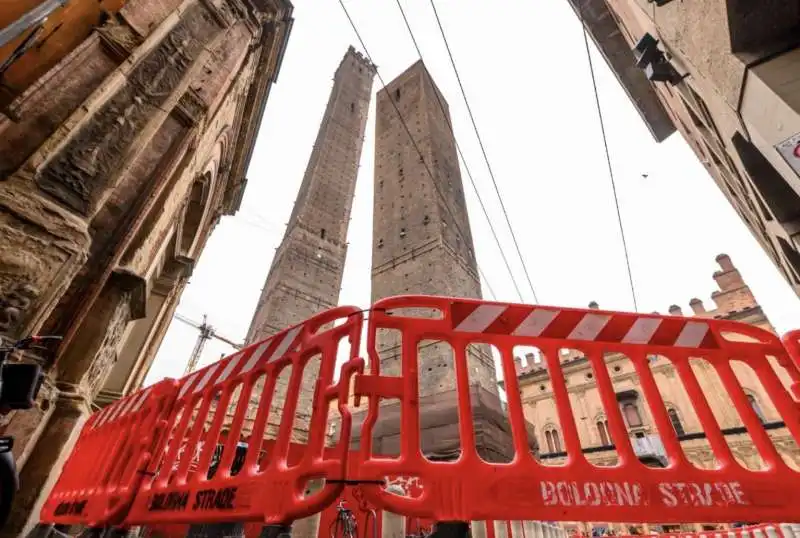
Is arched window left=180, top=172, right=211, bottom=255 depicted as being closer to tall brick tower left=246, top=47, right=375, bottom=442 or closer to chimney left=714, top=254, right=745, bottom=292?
tall brick tower left=246, top=47, right=375, bottom=442

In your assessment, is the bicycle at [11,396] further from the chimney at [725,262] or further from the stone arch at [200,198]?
the chimney at [725,262]

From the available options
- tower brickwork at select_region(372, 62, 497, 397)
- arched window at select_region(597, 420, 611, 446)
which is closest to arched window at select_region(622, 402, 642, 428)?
arched window at select_region(597, 420, 611, 446)

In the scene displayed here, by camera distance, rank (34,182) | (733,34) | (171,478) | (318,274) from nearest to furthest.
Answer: (171,478), (733,34), (34,182), (318,274)

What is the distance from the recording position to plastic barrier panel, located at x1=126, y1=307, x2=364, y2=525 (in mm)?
1421

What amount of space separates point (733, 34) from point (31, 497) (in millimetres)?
5993

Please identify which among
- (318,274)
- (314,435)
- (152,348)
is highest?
(318,274)


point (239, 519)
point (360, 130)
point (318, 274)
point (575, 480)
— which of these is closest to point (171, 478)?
point (239, 519)

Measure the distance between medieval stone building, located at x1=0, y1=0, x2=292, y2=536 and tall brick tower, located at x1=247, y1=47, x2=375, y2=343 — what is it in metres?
10.2

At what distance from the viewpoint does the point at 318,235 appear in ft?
60.5

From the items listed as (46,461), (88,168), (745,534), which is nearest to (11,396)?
(46,461)

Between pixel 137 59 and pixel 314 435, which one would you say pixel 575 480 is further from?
pixel 137 59

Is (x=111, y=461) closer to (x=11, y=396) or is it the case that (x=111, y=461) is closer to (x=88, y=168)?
(x=11, y=396)

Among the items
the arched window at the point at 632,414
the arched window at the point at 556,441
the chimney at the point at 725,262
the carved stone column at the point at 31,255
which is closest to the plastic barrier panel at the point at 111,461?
the carved stone column at the point at 31,255

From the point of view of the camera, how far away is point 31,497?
2549mm
